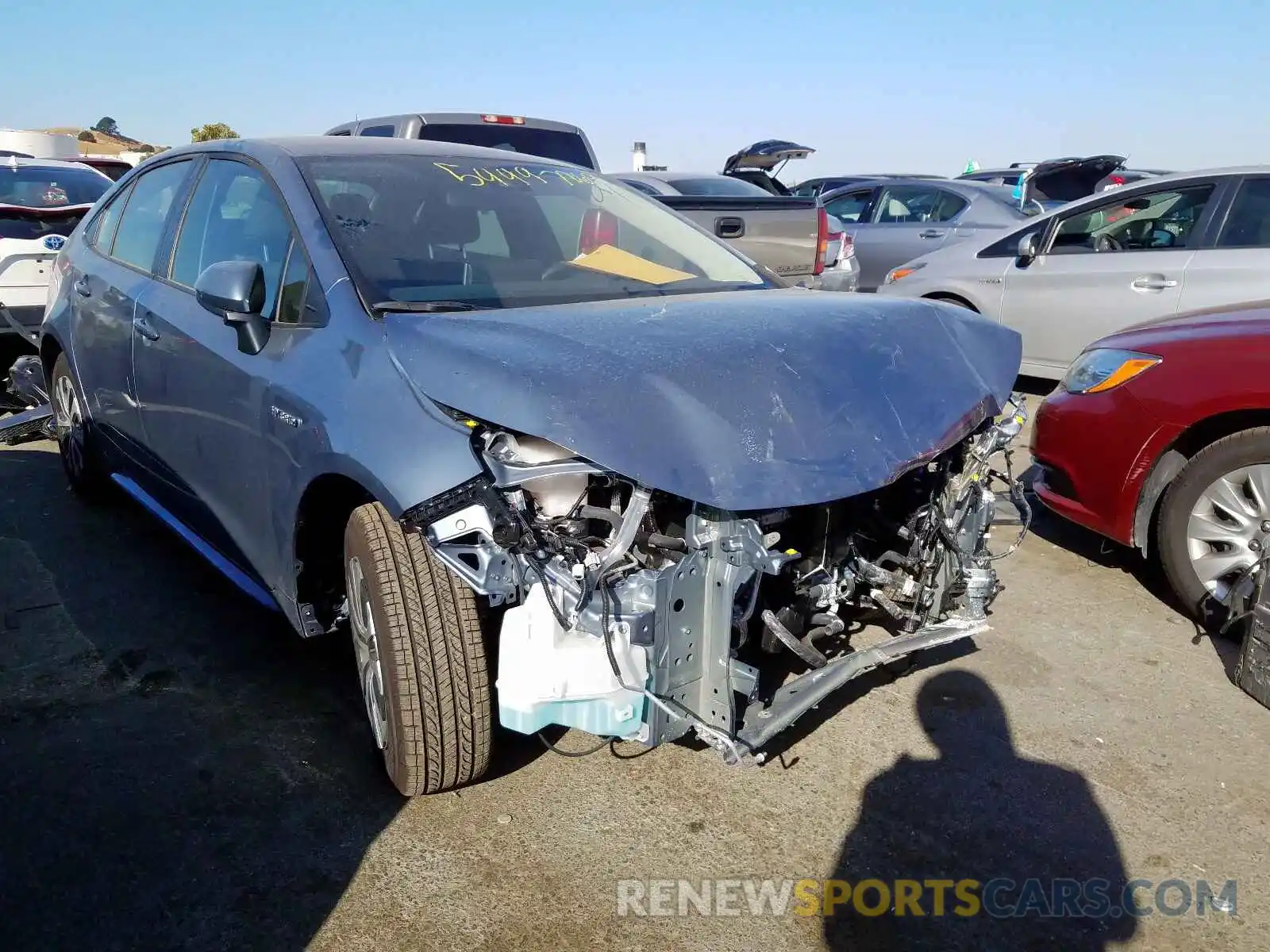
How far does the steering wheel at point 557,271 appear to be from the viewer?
3.07 metres

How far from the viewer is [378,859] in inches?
95.0

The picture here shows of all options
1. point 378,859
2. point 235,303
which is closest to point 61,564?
point 235,303

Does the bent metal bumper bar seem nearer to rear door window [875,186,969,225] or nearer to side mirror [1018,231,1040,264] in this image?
side mirror [1018,231,1040,264]

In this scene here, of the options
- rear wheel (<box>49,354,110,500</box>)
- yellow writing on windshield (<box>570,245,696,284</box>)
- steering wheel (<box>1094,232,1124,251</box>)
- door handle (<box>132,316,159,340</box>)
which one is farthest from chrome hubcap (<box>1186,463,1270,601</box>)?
rear wheel (<box>49,354,110,500</box>)

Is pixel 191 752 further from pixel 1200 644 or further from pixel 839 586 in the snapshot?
pixel 1200 644

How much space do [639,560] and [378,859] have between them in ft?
3.26

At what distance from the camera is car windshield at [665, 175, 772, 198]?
8203mm

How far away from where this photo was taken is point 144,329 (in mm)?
3529

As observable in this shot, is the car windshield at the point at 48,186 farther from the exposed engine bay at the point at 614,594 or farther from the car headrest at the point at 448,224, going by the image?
the exposed engine bay at the point at 614,594

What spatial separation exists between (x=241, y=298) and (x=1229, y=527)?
3.34 meters

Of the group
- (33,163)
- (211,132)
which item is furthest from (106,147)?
(33,163)

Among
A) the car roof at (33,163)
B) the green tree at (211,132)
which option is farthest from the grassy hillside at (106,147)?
the car roof at (33,163)

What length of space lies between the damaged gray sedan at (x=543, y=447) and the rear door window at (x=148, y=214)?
0.23m

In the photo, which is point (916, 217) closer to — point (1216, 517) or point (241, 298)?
point (1216, 517)
